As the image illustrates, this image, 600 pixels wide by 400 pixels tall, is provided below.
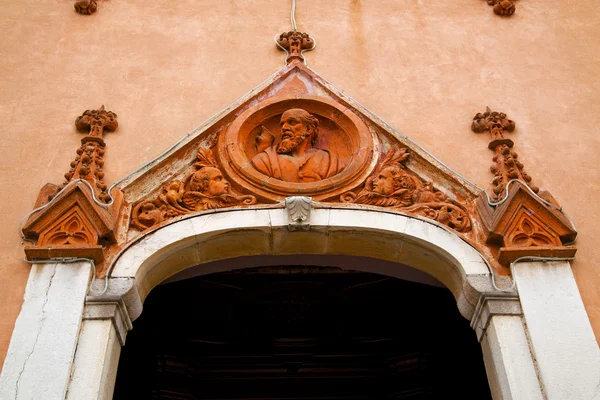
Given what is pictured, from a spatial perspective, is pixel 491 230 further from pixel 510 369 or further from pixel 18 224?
pixel 18 224

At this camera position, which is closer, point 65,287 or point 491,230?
point 65,287

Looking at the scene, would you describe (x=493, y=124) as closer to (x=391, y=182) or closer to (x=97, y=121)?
(x=391, y=182)

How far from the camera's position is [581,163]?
269 inches

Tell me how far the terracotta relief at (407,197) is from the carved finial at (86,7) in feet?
11.7

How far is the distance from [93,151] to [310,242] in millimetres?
1980

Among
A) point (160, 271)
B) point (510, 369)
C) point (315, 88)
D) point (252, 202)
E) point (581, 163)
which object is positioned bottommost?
point (510, 369)

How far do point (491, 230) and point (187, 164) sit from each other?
2578 millimetres

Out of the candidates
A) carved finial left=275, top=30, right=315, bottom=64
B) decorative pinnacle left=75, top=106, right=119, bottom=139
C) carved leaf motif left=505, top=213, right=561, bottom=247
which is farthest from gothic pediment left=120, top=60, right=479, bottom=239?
decorative pinnacle left=75, top=106, right=119, bottom=139

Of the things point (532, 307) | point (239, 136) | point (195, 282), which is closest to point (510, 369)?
point (532, 307)

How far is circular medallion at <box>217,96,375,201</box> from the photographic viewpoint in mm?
6477

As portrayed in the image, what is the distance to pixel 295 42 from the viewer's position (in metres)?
7.73

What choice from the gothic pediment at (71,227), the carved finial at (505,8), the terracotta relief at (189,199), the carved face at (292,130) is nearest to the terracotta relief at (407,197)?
the carved face at (292,130)

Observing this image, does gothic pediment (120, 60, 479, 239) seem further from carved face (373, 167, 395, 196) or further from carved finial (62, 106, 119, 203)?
carved finial (62, 106, 119, 203)

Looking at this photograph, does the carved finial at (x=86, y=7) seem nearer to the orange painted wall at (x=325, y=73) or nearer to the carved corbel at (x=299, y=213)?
the orange painted wall at (x=325, y=73)
